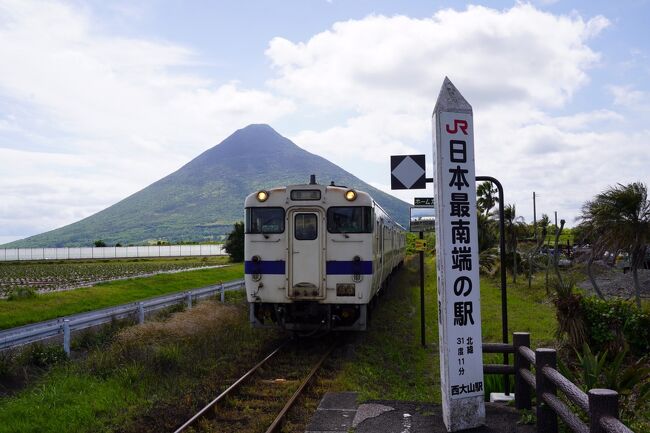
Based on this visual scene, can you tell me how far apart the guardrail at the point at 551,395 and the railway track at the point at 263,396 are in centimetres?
265

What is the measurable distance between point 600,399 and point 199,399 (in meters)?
5.30

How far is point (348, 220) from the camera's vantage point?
10.9m

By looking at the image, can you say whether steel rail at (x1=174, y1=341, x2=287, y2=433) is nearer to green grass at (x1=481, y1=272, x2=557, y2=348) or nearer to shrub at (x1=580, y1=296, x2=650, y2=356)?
green grass at (x1=481, y1=272, x2=557, y2=348)

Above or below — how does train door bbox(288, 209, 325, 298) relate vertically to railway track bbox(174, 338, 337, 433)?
above

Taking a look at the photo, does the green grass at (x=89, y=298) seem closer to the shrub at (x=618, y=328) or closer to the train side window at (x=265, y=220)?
the train side window at (x=265, y=220)

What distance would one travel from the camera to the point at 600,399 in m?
3.67

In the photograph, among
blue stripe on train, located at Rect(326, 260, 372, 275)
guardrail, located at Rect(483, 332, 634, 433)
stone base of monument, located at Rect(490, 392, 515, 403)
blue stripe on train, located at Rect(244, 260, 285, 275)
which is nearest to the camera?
guardrail, located at Rect(483, 332, 634, 433)

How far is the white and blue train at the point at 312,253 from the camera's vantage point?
10.7 m

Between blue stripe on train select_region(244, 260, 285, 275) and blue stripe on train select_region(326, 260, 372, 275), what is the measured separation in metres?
0.89

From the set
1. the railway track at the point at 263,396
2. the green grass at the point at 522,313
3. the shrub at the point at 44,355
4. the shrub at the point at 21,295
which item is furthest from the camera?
the shrub at the point at 21,295

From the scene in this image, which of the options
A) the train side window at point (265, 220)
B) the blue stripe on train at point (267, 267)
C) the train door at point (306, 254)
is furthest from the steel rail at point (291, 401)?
the train side window at point (265, 220)

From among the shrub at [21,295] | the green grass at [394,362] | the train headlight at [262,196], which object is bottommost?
the green grass at [394,362]

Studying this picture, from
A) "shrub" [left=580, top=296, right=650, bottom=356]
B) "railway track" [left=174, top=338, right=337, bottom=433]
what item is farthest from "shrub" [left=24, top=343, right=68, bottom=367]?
"shrub" [left=580, top=296, right=650, bottom=356]

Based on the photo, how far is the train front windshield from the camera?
1085cm
